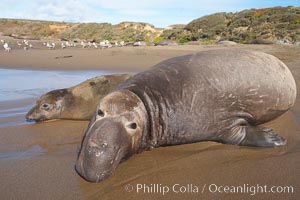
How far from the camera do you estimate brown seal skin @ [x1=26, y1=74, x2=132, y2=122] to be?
5543mm

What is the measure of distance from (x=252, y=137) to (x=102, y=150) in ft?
5.33

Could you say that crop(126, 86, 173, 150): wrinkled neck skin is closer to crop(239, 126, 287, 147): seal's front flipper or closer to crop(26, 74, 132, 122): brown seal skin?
crop(239, 126, 287, 147): seal's front flipper

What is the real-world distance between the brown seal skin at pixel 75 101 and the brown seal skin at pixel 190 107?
1.72 m

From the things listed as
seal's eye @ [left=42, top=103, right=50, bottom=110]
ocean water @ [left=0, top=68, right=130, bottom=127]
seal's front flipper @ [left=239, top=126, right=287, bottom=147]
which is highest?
seal's front flipper @ [left=239, top=126, right=287, bottom=147]

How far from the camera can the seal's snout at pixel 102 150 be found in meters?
2.86

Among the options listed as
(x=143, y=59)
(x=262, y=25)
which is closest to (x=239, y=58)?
(x=143, y=59)

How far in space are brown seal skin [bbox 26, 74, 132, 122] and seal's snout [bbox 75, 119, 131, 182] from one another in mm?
2466

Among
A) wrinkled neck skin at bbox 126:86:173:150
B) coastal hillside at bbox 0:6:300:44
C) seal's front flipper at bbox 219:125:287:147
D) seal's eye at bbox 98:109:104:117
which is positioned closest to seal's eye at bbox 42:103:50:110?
wrinkled neck skin at bbox 126:86:173:150

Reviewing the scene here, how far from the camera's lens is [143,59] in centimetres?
1332

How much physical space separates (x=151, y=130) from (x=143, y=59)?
10.00 m

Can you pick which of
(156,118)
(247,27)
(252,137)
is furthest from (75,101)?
(247,27)

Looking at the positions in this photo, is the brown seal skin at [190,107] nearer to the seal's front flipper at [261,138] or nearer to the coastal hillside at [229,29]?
the seal's front flipper at [261,138]

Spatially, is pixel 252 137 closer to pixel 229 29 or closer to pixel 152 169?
pixel 152 169

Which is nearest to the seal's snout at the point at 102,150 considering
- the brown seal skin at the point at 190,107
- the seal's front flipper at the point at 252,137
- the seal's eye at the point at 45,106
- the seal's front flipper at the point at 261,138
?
the brown seal skin at the point at 190,107
